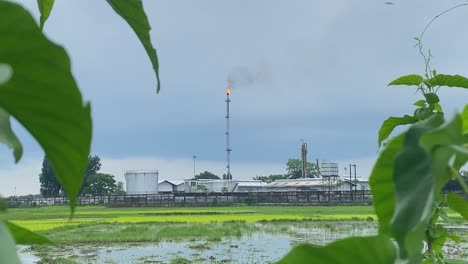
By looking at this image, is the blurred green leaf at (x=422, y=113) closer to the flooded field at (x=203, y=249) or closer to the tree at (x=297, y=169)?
the flooded field at (x=203, y=249)

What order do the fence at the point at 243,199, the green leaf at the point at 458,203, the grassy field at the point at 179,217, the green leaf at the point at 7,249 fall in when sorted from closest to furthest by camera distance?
the green leaf at the point at 7,249 → the green leaf at the point at 458,203 → the grassy field at the point at 179,217 → the fence at the point at 243,199

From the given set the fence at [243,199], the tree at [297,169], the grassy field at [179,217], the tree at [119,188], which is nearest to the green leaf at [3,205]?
the grassy field at [179,217]

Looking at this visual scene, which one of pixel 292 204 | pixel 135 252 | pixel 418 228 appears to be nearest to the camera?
pixel 418 228

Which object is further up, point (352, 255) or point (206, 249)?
point (352, 255)

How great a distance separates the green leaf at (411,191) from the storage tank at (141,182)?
1809 cm

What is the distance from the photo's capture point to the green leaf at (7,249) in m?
0.08

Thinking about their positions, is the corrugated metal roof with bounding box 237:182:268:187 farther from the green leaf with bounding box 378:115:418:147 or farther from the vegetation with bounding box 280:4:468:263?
the vegetation with bounding box 280:4:468:263

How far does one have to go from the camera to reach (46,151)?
14 cm

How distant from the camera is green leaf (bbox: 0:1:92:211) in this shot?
0.37ft

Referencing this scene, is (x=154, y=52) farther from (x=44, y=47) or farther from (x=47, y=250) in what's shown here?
(x=47, y=250)

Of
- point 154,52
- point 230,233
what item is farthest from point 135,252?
point 154,52

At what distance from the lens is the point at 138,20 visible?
7.5 inches

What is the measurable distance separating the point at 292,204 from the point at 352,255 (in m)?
15.1

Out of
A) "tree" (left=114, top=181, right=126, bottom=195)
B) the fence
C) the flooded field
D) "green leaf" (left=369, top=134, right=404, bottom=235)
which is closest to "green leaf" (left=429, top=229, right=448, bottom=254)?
"green leaf" (left=369, top=134, right=404, bottom=235)
